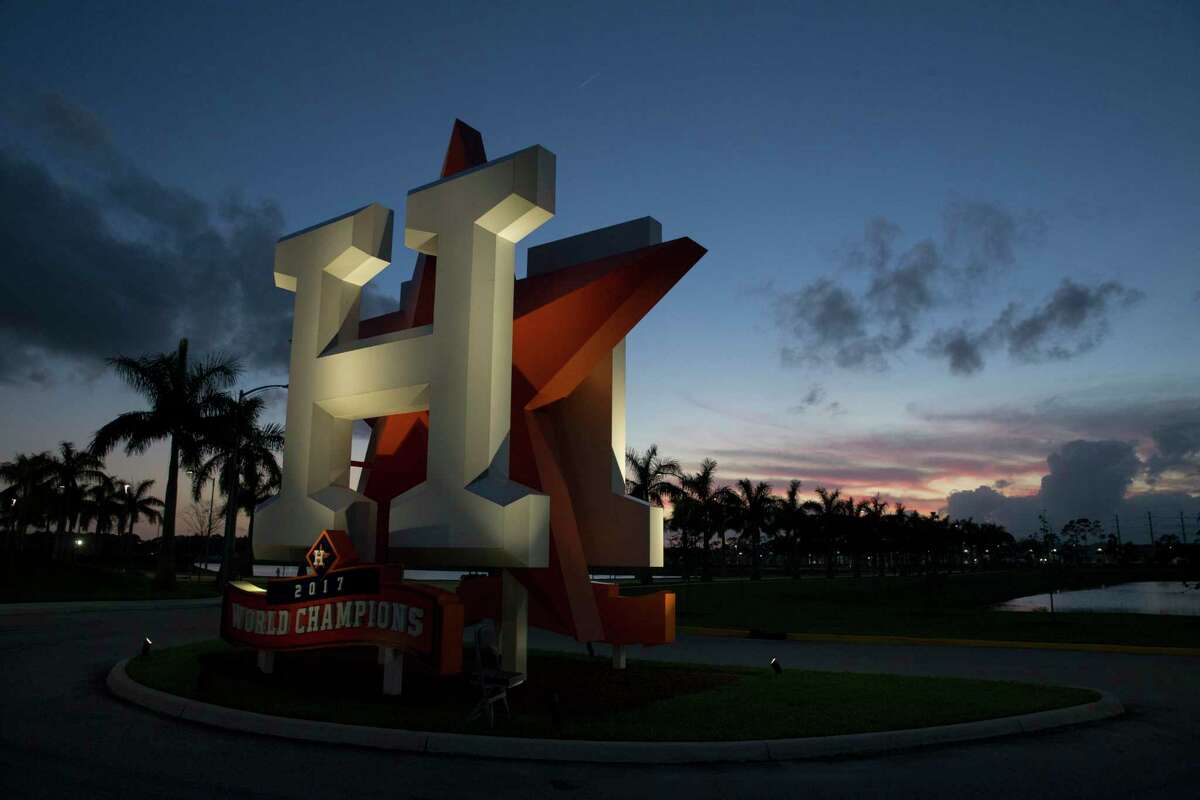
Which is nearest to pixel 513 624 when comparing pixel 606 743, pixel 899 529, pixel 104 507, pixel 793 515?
pixel 606 743

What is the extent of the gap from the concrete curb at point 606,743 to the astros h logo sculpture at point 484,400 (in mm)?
2656

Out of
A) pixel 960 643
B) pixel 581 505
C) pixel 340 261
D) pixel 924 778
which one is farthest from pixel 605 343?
pixel 960 643

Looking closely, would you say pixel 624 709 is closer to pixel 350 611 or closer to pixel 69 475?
pixel 350 611

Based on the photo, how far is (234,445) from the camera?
36156mm

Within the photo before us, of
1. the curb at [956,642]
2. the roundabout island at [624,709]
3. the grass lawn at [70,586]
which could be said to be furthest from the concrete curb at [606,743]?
the grass lawn at [70,586]

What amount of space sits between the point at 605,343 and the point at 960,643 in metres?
14.4

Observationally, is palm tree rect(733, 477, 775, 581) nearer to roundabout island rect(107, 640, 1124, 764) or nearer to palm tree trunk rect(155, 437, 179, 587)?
palm tree trunk rect(155, 437, 179, 587)

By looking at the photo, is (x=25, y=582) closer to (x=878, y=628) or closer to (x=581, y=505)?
(x=581, y=505)

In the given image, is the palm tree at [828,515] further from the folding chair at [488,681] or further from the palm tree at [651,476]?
the folding chair at [488,681]

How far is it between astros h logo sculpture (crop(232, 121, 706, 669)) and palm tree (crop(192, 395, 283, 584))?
2342 cm

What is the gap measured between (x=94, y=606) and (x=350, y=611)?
2510 cm

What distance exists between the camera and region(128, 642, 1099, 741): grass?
9.40 metres

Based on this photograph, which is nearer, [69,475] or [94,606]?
[94,606]

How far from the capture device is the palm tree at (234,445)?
3678cm
